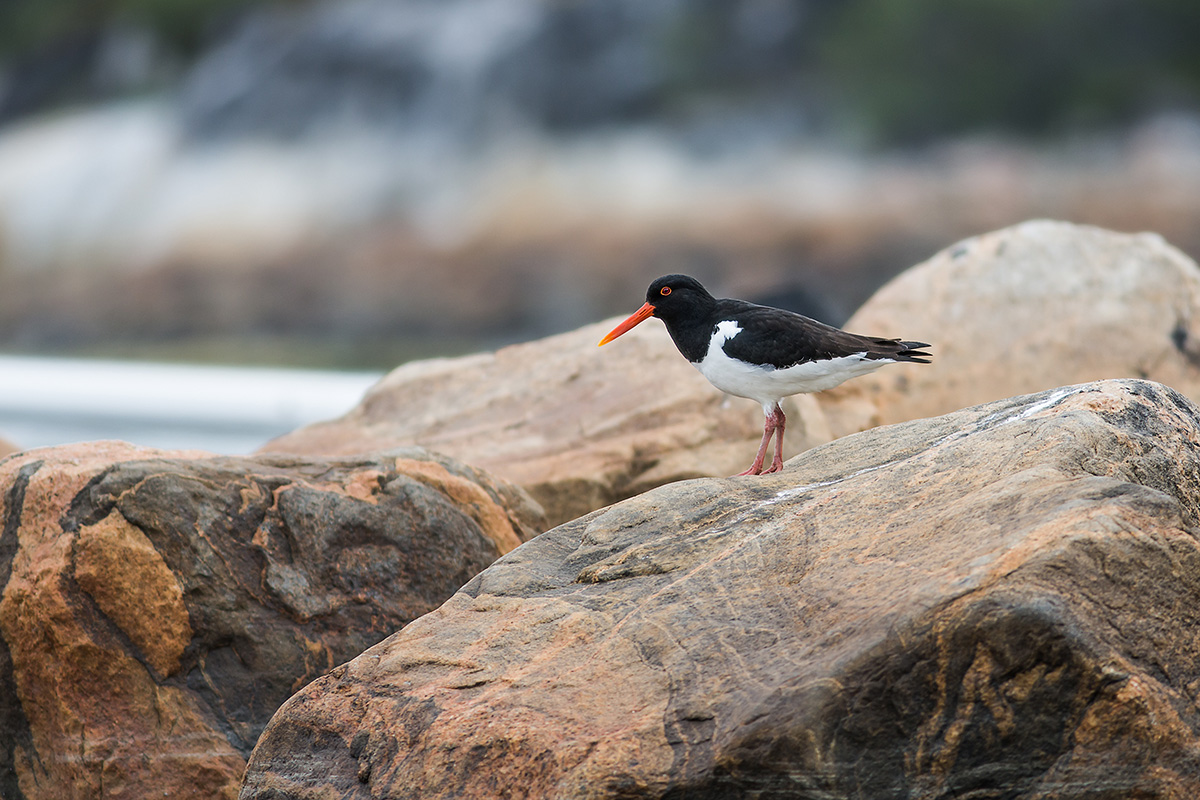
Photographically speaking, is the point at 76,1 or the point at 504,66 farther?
the point at 76,1

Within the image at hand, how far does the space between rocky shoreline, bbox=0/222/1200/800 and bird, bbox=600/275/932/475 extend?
49 centimetres

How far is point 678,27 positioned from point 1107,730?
445 inches

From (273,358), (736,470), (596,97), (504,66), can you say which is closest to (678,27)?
(596,97)

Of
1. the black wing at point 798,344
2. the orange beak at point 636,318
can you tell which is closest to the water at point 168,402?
the orange beak at point 636,318

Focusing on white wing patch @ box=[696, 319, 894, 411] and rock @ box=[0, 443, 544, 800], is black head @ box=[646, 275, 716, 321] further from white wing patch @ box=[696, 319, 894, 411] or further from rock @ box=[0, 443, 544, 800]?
rock @ box=[0, 443, 544, 800]

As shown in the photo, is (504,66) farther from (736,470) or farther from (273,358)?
(736,470)

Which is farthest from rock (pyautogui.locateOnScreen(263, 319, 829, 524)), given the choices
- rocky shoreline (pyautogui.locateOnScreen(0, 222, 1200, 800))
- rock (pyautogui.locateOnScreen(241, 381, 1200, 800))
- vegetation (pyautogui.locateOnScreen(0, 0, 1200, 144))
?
vegetation (pyautogui.locateOnScreen(0, 0, 1200, 144))

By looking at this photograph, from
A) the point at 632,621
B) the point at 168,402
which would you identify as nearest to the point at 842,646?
the point at 632,621

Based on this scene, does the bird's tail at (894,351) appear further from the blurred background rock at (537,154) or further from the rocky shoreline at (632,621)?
the blurred background rock at (537,154)

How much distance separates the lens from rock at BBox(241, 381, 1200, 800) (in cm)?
246

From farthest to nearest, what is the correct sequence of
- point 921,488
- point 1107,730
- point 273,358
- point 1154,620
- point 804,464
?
point 273,358 < point 804,464 < point 921,488 < point 1154,620 < point 1107,730

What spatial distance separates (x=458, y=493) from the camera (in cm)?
448

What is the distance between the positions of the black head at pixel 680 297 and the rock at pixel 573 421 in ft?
4.18

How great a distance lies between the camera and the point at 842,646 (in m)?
2.62
